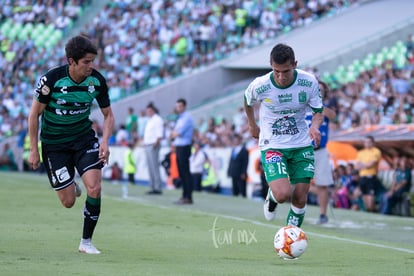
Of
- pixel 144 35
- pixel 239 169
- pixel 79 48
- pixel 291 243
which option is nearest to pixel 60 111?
pixel 79 48

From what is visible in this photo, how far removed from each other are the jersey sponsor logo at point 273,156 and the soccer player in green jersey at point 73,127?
1694 millimetres

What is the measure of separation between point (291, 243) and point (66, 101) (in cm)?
271

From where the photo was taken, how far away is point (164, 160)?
2928 centimetres

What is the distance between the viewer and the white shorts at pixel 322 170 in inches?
664

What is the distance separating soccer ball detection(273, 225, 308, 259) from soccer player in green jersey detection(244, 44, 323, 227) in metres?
0.86

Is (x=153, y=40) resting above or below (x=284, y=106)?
above

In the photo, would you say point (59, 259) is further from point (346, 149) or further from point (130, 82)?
point (130, 82)

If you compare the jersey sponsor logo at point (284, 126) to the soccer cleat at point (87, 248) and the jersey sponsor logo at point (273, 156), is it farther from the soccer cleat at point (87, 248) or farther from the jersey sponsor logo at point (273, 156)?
the soccer cleat at point (87, 248)

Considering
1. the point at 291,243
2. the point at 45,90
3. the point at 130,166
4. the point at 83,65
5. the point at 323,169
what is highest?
the point at 83,65

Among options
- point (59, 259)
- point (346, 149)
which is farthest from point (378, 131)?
point (59, 259)

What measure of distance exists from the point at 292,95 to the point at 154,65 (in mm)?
30301

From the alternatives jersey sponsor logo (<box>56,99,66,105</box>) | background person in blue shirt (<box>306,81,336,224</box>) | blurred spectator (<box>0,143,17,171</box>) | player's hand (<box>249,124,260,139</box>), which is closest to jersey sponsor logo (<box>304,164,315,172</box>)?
player's hand (<box>249,124,260,139</box>)

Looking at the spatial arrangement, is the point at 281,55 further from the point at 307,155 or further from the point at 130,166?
the point at 130,166

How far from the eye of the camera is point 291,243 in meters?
10.7
